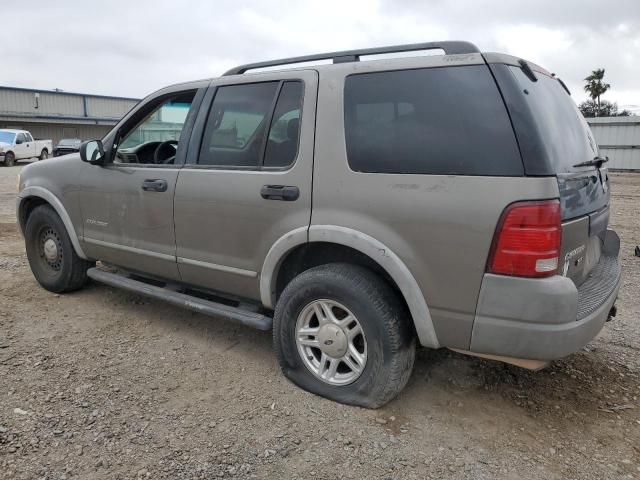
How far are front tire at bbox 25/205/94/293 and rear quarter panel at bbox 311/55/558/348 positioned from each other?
282cm

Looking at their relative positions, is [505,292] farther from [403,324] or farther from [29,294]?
[29,294]

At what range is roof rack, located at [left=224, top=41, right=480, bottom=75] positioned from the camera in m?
2.66

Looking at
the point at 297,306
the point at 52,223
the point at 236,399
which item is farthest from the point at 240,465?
the point at 52,223

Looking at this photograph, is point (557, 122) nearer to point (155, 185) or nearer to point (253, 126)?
point (253, 126)

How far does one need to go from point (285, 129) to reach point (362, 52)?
644 millimetres

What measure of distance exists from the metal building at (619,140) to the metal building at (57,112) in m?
28.8

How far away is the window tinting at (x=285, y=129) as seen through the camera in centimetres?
311

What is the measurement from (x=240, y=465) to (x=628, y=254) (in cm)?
600

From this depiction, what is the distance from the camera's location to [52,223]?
4.68m

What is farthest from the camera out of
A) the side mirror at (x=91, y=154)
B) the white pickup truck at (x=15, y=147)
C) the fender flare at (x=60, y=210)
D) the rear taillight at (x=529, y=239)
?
the white pickup truck at (x=15, y=147)

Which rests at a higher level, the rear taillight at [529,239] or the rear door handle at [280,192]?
the rear door handle at [280,192]

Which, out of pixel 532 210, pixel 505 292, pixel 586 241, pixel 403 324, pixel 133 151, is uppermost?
pixel 133 151

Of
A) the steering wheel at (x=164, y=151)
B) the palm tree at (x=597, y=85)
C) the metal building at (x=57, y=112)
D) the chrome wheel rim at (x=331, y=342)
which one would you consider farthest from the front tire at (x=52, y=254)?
the palm tree at (x=597, y=85)

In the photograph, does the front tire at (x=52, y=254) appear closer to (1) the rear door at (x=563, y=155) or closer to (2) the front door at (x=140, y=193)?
(2) the front door at (x=140, y=193)
